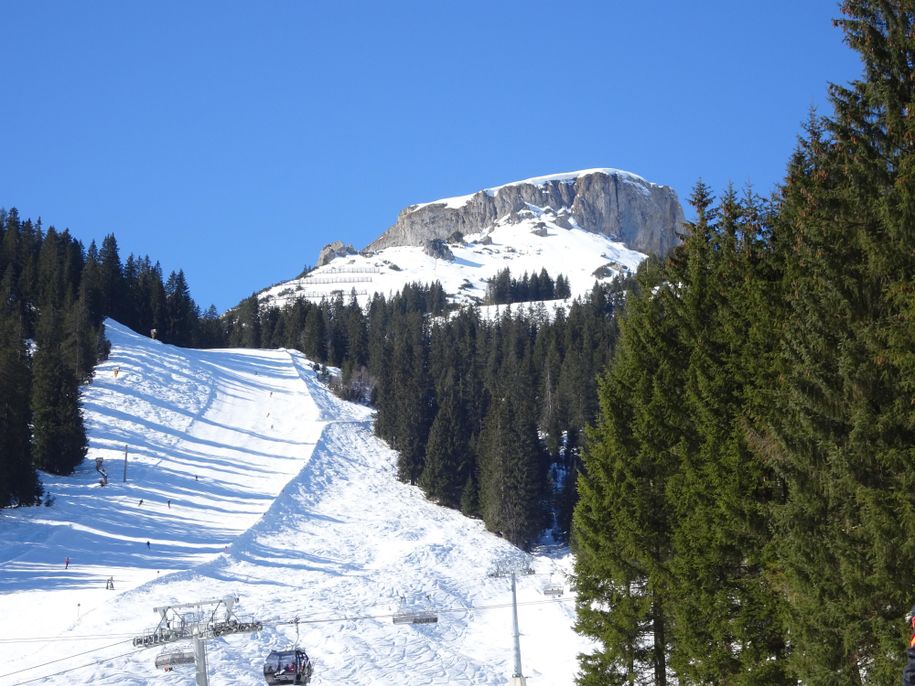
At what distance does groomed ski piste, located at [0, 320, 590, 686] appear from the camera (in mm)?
40594

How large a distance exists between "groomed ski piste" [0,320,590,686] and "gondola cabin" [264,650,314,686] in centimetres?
255

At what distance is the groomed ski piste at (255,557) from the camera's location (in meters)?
40.6

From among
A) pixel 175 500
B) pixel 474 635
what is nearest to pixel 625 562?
pixel 474 635

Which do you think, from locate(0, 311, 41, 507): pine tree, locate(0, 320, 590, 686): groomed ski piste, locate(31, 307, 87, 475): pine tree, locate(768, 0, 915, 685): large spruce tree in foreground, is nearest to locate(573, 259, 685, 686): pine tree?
locate(768, 0, 915, 685): large spruce tree in foreground

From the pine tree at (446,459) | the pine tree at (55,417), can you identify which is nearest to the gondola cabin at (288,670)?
the pine tree at (55,417)

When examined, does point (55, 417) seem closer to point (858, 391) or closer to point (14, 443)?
point (14, 443)

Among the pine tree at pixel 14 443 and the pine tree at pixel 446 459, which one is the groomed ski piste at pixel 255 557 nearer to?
the pine tree at pixel 14 443

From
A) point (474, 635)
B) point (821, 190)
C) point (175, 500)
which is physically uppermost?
point (821, 190)

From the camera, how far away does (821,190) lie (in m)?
16.4

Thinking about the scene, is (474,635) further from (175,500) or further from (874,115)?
(874,115)

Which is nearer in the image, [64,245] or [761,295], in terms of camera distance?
[761,295]

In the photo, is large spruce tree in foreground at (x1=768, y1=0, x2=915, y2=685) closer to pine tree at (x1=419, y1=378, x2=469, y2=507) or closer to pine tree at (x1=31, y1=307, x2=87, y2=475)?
pine tree at (x1=31, y1=307, x2=87, y2=475)

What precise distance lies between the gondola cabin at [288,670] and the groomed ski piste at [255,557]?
2.55 meters

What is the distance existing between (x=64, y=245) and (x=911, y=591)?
133m
